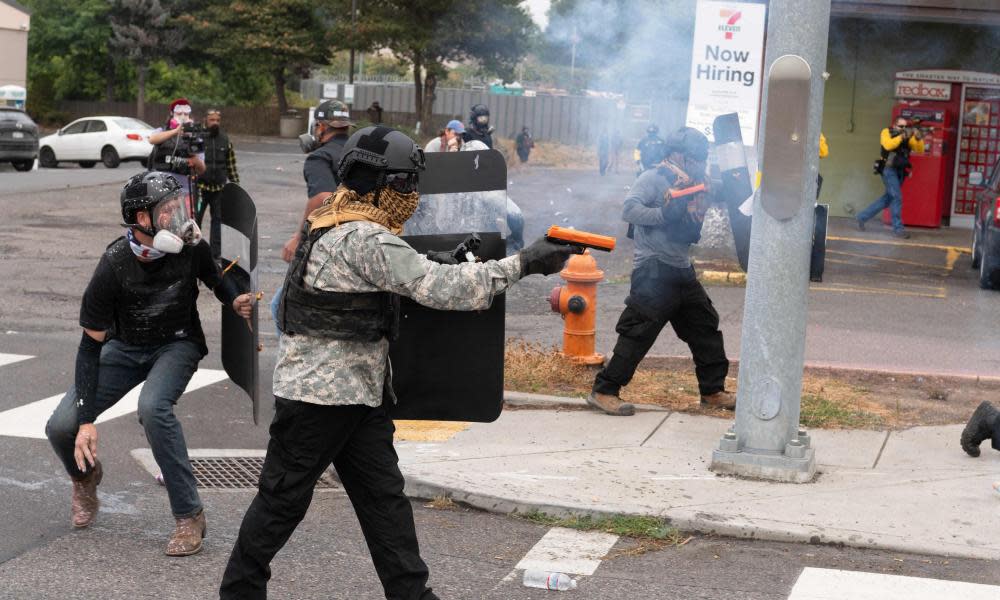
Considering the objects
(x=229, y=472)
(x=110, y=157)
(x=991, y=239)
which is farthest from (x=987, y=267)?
(x=110, y=157)

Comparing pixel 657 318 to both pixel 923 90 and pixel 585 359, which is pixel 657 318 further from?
pixel 923 90

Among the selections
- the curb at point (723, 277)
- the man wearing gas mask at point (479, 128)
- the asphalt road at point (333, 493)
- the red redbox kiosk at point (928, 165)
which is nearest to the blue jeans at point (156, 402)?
the asphalt road at point (333, 493)

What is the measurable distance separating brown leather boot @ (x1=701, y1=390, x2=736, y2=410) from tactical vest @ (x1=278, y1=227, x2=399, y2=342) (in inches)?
166

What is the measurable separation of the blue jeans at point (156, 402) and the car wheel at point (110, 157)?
2900 centimetres

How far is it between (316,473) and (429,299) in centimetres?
80

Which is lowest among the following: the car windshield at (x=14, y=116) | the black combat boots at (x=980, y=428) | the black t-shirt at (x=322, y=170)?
the black combat boots at (x=980, y=428)

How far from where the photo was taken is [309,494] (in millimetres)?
4402

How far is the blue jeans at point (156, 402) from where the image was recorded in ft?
17.9

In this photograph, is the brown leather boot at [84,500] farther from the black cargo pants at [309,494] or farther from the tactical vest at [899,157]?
the tactical vest at [899,157]

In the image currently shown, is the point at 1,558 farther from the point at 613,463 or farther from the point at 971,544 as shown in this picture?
the point at 971,544

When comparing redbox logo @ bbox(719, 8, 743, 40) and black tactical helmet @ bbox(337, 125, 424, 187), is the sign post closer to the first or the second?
redbox logo @ bbox(719, 8, 743, 40)

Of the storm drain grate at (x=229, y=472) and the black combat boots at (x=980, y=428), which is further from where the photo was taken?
the black combat boots at (x=980, y=428)

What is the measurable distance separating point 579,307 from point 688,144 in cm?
158

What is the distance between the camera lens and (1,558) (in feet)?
17.6
